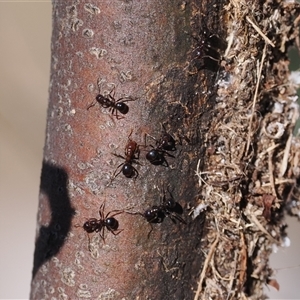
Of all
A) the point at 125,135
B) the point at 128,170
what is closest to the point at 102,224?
the point at 128,170

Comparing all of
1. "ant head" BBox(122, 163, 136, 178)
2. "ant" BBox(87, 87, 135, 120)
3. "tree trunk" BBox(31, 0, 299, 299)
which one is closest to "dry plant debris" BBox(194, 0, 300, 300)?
"tree trunk" BBox(31, 0, 299, 299)

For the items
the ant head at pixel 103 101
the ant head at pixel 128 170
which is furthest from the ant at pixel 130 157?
the ant head at pixel 103 101

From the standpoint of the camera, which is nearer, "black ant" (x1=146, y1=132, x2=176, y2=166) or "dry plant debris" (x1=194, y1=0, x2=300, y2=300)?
"black ant" (x1=146, y1=132, x2=176, y2=166)

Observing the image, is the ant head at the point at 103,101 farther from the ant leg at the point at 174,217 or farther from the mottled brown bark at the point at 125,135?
the ant leg at the point at 174,217

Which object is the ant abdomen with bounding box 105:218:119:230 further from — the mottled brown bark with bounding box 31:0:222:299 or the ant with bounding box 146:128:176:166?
the ant with bounding box 146:128:176:166

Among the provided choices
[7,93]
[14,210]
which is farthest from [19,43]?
[14,210]

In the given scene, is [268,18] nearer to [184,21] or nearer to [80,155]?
[184,21]
